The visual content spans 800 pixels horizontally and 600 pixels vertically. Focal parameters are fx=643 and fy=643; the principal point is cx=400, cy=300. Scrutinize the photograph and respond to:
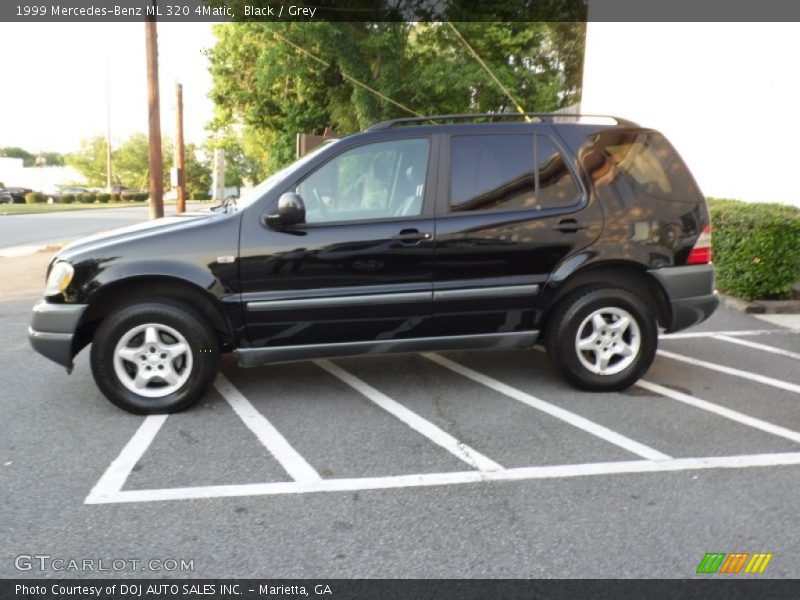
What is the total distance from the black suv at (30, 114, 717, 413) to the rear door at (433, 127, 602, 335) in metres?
0.01

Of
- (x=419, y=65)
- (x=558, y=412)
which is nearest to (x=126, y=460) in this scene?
(x=558, y=412)

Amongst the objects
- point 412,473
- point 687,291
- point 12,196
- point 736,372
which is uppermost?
point 687,291

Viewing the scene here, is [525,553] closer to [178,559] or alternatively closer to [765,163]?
[178,559]

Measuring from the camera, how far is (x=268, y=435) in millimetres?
3945

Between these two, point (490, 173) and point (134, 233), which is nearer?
point (134, 233)

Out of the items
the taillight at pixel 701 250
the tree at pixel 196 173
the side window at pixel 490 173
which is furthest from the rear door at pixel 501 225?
the tree at pixel 196 173

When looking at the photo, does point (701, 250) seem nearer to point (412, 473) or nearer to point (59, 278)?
point (412, 473)

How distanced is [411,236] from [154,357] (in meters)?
1.86

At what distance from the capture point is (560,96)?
829 inches

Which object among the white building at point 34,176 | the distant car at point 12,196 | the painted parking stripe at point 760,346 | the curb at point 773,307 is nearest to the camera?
the painted parking stripe at point 760,346

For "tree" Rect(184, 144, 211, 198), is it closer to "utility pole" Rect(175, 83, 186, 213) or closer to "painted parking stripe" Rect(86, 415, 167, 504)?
"utility pole" Rect(175, 83, 186, 213)

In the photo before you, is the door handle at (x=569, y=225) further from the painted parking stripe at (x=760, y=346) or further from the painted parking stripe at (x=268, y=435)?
the painted parking stripe at (x=760, y=346)

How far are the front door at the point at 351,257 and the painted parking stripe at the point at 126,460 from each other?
0.82 m

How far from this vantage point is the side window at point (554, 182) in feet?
14.8
